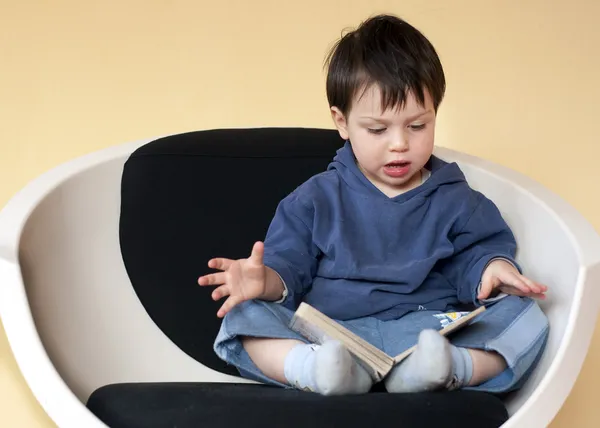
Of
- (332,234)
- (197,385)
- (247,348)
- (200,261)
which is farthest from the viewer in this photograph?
(200,261)

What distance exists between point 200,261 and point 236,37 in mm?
835

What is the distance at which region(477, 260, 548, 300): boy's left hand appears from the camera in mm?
1306

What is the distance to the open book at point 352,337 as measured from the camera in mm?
1179

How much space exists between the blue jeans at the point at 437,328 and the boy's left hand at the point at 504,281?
17 mm

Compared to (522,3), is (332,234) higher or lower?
lower

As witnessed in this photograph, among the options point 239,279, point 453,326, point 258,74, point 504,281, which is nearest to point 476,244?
point 504,281

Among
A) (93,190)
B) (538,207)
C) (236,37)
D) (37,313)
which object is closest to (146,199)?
(93,190)

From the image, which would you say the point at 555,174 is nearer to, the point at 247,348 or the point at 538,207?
the point at 538,207

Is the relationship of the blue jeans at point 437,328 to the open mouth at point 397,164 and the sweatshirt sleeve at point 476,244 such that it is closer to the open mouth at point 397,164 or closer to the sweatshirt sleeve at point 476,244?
→ the sweatshirt sleeve at point 476,244

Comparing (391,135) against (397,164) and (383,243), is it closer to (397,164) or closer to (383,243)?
(397,164)

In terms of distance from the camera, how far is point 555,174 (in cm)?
210

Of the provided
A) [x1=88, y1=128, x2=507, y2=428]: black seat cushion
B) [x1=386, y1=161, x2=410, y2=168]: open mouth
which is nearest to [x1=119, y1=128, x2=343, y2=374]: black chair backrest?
[x1=88, y1=128, x2=507, y2=428]: black seat cushion

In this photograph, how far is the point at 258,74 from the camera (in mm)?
2217

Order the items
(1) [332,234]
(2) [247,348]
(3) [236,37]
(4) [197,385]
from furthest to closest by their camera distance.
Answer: (3) [236,37], (1) [332,234], (2) [247,348], (4) [197,385]
